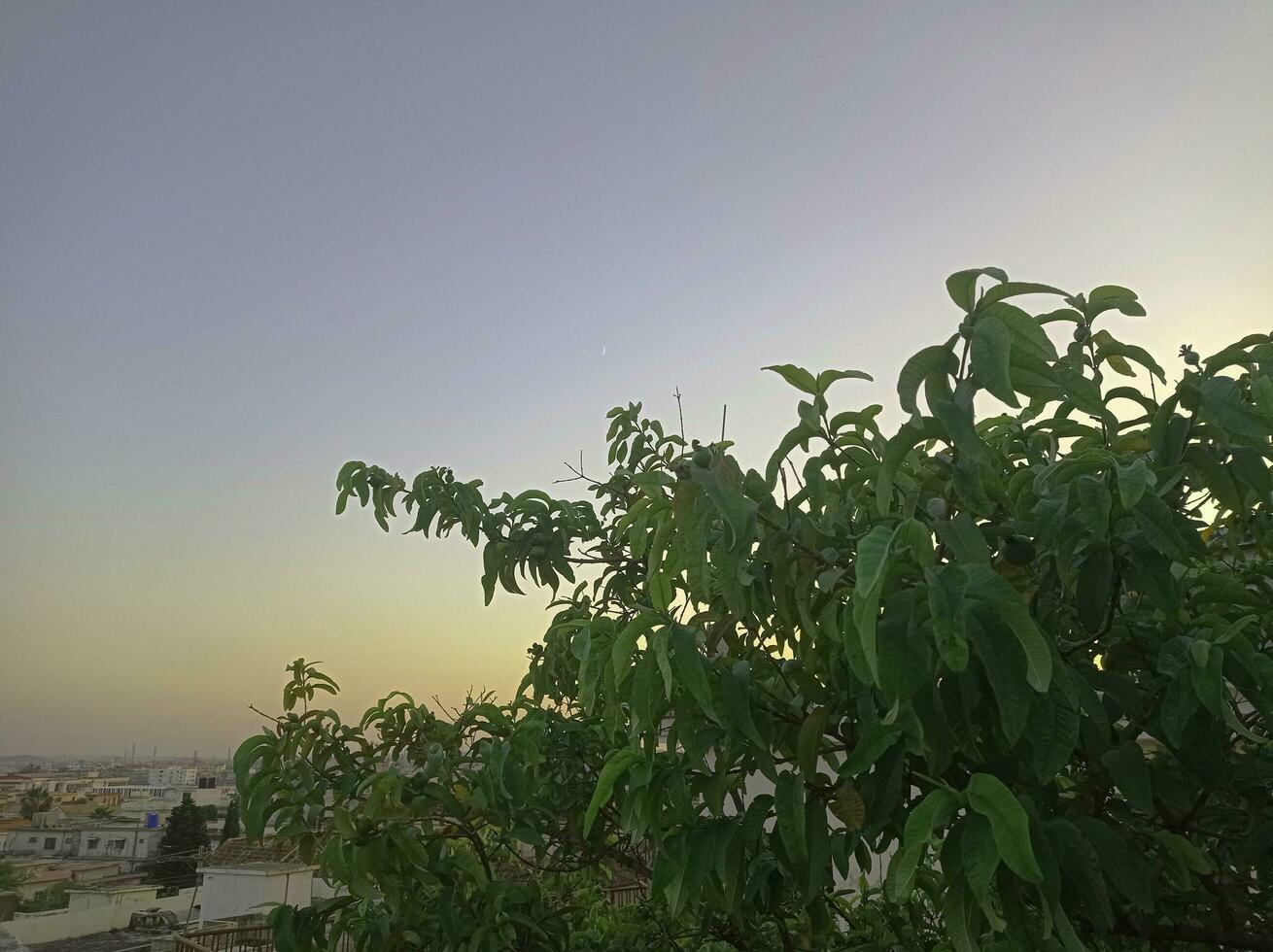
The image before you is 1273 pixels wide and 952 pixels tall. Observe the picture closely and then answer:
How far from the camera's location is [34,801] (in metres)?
2.69

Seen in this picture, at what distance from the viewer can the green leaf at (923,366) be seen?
2.65ft

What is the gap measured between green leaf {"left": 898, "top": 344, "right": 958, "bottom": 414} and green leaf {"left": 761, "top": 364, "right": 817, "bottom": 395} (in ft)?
0.72

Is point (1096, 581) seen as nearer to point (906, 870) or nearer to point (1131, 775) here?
point (1131, 775)

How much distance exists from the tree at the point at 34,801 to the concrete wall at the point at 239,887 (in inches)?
28.3

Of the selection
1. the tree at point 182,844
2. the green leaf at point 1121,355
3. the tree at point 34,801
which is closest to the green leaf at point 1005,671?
the green leaf at point 1121,355

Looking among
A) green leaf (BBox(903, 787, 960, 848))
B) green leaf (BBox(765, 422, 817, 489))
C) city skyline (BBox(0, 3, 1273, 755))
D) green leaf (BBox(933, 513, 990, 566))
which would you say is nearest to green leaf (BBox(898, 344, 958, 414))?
green leaf (BBox(933, 513, 990, 566))

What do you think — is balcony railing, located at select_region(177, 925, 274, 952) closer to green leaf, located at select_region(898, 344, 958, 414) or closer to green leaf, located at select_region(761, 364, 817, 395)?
green leaf, located at select_region(761, 364, 817, 395)

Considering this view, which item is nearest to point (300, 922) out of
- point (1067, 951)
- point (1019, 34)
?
point (1067, 951)

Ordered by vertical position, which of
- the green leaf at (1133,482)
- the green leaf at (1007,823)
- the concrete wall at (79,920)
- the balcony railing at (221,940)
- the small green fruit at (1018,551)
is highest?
the green leaf at (1133,482)

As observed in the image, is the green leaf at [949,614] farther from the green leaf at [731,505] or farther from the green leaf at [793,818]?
the green leaf at [793,818]

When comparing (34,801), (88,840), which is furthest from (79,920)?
(34,801)

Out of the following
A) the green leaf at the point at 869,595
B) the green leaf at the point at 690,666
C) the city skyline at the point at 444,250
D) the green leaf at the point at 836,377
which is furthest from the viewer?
the city skyline at the point at 444,250

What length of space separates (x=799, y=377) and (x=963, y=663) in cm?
46

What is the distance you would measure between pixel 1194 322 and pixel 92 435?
415 centimetres
